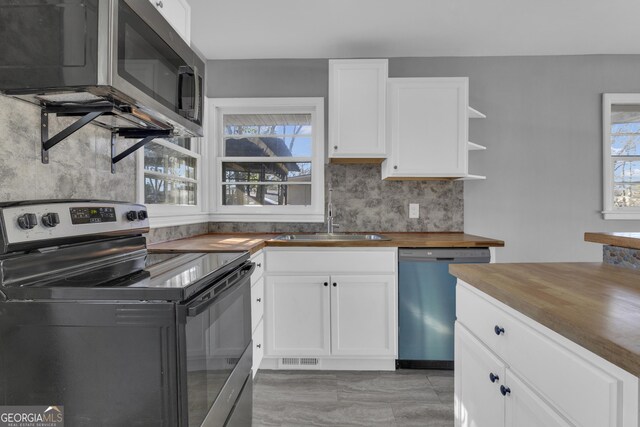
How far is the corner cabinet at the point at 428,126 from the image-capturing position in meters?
2.57

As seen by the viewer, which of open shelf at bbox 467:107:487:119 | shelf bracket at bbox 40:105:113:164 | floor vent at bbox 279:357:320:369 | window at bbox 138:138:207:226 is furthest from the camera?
open shelf at bbox 467:107:487:119

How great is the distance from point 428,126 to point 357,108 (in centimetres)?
55

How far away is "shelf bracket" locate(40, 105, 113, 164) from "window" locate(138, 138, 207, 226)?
0.64m

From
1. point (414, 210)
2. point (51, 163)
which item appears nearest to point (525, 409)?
point (51, 163)

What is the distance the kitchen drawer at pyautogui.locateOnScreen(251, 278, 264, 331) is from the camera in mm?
2031

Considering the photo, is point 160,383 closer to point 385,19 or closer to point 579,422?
point 579,422

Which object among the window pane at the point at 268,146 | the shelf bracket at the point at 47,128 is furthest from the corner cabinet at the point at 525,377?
the window pane at the point at 268,146

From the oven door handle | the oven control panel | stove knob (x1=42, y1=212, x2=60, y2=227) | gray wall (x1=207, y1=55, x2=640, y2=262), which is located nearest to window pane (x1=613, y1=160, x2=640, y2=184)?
gray wall (x1=207, y1=55, x2=640, y2=262)

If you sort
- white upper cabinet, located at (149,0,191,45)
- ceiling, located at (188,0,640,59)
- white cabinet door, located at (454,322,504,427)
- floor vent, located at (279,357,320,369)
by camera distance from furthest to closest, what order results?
1. floor vent, located at (279,357,320,369)
2. ceiling, located at (188,0,640,59)
3. white upper cabinet, located at (149,0,191,45)
4. white cabinet door, located at (454,322,504,427)

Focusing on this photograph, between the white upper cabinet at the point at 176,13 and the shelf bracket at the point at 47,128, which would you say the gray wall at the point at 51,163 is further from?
the white upper cabinet at the point at 176,13

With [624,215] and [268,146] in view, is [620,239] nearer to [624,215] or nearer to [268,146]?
[624,215]

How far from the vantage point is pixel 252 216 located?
2.96 m

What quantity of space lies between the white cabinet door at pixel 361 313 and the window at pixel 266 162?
83 centimetres

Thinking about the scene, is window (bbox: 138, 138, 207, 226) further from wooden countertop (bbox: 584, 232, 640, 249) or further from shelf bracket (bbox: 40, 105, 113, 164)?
wooden countertop (bbox: 584, 232, 640, 249)
